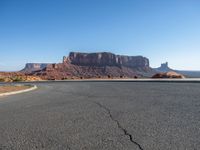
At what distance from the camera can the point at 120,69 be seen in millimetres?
147250

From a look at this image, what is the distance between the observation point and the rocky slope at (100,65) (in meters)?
129

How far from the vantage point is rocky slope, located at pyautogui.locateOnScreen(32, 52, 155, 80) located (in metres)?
129

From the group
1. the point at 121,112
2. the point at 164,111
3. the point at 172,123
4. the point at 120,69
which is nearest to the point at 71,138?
the point at 172,123

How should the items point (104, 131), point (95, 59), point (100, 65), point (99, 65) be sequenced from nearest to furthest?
point (104, 131)
point (100, 65)
point (99, 65)
point (95, 59)

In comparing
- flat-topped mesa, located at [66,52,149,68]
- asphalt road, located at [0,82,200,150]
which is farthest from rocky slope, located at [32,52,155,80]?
asphalt road, located at [0,82,200,150]

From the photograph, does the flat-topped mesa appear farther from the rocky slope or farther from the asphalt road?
the asphalt road

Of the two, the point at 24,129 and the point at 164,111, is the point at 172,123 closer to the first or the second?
the point at 164,111

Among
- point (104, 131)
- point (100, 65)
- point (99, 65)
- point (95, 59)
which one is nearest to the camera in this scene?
point (104, 131)

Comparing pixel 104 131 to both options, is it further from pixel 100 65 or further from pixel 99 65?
pixel 99 65

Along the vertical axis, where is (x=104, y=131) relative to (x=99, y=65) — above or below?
below

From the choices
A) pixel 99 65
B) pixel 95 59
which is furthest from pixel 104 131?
pixel 95 59

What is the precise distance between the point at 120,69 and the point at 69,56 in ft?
117

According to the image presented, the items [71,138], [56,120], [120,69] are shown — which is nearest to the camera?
[71,138]

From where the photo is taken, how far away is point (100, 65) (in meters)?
150
